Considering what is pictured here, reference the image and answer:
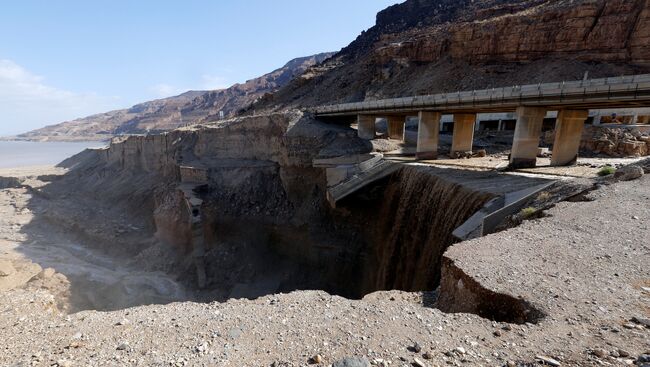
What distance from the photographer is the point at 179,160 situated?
3139 centimetres

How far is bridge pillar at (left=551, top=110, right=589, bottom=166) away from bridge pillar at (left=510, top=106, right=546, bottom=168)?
3.10 feet

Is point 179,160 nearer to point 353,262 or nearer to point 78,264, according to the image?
point 78,264

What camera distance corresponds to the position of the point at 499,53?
35750 millimetres

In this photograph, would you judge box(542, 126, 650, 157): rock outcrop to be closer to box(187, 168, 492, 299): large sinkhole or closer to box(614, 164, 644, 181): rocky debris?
box(614, 164, 644, 181): rocky debris

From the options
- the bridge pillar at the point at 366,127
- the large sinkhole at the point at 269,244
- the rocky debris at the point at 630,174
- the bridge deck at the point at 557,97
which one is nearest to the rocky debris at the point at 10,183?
the large sinkhole at the point at 269,244

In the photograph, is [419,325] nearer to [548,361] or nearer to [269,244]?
[548,361]

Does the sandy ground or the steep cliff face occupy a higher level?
the sandy ground

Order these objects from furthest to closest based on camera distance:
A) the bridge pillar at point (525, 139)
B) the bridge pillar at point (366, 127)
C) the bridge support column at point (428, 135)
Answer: the bridge pillar at point (366, 127) < the bridge support column at point (428, 135) < the bridge pillar at point (525, 139)

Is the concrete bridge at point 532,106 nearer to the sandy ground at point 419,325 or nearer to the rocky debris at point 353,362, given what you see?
the sandy ground at point 419,325

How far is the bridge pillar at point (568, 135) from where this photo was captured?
51.9 ft

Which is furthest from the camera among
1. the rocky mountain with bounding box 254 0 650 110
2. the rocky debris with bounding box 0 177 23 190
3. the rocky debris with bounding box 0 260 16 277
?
the rocky debris with bounding box 0 177 23 190

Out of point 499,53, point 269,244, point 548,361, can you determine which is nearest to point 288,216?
point 269,244


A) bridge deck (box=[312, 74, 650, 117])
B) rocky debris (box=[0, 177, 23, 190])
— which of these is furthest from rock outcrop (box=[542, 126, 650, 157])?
rocky debris (box=[0, 177, 23, 190])

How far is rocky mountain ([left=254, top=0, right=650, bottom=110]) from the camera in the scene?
29.1 meters
